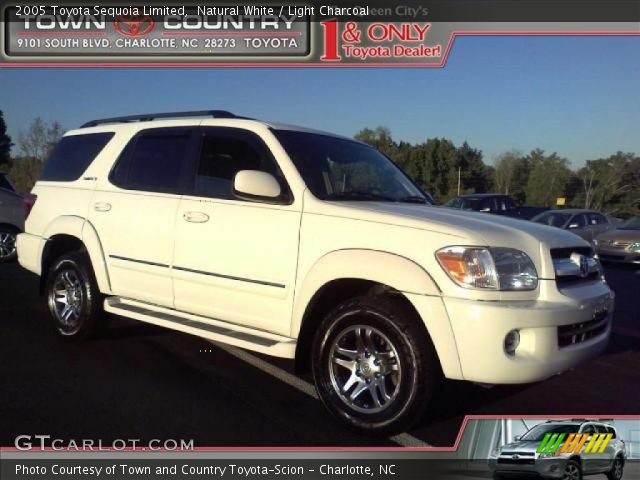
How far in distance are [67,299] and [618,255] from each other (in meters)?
11.0

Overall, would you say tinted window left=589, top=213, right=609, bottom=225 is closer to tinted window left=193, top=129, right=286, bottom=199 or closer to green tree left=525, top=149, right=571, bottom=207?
green tree left=525, top=149, right=571, bottom=207

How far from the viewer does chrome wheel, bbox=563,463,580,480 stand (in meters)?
2.94

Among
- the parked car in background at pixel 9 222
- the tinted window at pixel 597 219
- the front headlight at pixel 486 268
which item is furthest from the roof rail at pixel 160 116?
the tinted window at pixel 597 219

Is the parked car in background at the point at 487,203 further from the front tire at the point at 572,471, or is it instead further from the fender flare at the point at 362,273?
the front tire at the point at 572,471

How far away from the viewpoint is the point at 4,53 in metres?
4.07

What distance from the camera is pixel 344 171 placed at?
14.0 ft

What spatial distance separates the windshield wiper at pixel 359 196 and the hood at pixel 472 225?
→ 0.15 metres

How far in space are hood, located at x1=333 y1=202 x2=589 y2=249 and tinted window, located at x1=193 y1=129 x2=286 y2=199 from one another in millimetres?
827

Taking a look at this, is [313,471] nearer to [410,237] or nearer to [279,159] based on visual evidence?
[410,237]

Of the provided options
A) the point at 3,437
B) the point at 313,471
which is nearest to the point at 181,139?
the point at 3,437

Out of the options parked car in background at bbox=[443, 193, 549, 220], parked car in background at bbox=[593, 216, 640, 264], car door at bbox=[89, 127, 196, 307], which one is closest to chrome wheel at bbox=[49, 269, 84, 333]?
car door at bbox=[89, 127, 196, 307]

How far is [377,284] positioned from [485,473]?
1214 millimetres

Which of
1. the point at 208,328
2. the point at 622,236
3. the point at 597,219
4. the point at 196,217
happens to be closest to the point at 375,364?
the point at 208,328

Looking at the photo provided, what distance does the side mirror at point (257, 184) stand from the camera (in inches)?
146
